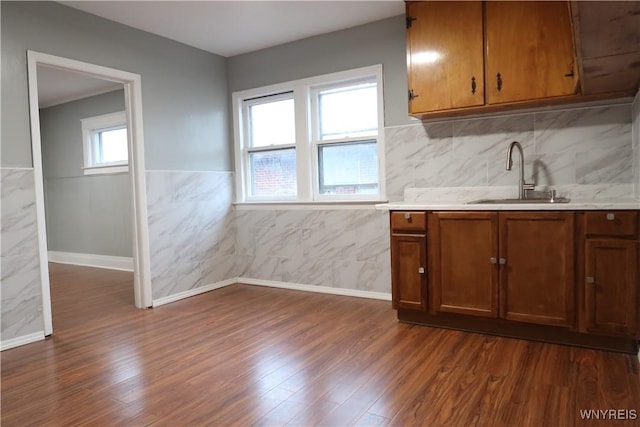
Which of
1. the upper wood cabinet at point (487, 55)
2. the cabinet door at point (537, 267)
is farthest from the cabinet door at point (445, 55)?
the cabinet door at point (537, 267)

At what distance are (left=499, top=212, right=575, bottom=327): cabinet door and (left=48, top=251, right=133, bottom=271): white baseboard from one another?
4.74 meters

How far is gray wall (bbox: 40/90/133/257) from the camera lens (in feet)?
19.1

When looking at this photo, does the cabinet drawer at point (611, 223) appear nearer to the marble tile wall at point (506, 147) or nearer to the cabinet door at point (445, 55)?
the marble tile wall at point (506, 147)

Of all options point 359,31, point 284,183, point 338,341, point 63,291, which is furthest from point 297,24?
point 63,291

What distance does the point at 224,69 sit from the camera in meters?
4.66

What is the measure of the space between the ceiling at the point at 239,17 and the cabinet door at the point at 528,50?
885 millimetres

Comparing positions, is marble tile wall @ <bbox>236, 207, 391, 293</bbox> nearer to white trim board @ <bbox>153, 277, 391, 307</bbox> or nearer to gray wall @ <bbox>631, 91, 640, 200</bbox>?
white trim board @ <bbox>153, 277, 391, 307</bbox>

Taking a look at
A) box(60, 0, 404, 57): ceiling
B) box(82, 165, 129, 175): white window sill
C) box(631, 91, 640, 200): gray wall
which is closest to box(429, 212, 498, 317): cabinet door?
box(631, 91, 640, 200): gray wall

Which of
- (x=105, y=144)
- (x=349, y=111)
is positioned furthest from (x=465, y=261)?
(x=105, y=144)

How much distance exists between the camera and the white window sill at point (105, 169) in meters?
5.79

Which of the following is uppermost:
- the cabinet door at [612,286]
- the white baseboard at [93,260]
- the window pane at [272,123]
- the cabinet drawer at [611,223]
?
the window pane at [272,123]

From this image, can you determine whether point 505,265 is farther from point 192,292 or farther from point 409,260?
point 192,292

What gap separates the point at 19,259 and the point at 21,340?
55cm

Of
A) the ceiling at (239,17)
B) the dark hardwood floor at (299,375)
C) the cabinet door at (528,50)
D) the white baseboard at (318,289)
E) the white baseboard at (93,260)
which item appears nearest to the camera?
the dark hardwood floor at (299,375)
